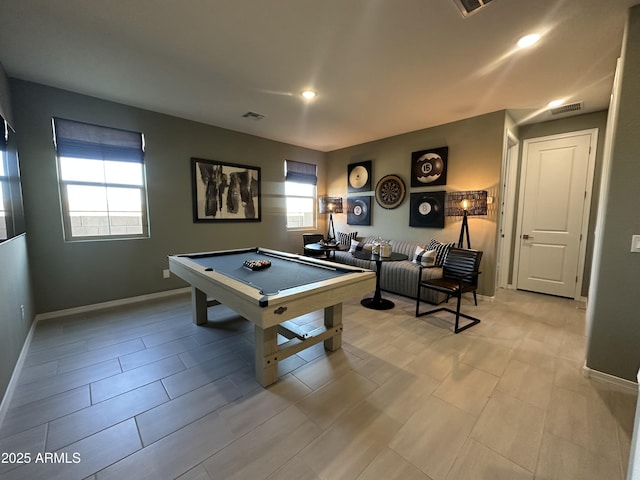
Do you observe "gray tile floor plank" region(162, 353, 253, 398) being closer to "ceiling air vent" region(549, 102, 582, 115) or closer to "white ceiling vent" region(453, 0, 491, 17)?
"white ceiling vent" region(453, 0, 491, 17)

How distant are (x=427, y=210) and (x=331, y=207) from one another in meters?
2.17

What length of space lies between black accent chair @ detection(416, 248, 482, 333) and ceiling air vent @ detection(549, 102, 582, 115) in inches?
87.4

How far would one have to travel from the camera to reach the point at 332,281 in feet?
6.81

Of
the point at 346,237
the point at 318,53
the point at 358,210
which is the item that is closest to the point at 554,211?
the point at 358,210

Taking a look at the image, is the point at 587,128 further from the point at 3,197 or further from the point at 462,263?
the point at 3,197

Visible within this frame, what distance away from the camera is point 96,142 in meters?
3.33

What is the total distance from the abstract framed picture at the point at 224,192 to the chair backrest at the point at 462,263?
3359mm

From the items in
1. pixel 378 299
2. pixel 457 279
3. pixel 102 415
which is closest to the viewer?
pixel 102 415

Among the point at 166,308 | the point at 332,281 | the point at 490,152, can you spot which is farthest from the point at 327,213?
the point at 332,281

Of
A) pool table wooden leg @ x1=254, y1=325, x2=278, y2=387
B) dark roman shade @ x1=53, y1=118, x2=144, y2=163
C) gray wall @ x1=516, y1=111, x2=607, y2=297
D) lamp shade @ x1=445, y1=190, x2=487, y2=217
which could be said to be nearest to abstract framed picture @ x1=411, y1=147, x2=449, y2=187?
lamp shade @ x1=445, y1=190, x2=487, y2=217

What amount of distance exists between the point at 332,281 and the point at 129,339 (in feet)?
7.34

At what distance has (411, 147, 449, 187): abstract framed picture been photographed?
4242mm

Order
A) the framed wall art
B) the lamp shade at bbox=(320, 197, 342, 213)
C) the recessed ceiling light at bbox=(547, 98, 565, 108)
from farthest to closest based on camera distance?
the lamp shade at bbox=(320, 197, 342, 213)
the framed wall art
the recessed ceiling light at bbox=(547, 98, 565, 108)

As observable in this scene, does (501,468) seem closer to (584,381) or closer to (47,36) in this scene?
(584,381)
